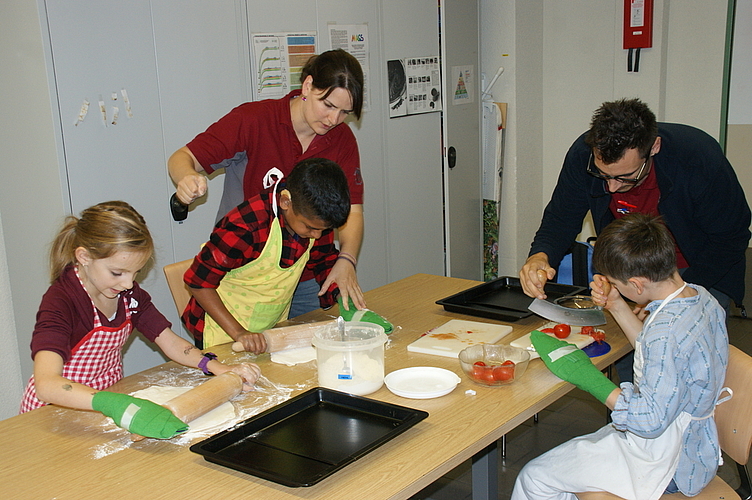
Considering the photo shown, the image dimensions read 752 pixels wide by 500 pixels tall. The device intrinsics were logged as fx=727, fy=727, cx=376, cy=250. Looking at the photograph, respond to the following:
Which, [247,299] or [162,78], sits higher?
[162,78]

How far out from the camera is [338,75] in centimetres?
244

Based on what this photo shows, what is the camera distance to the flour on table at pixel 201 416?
1.75m

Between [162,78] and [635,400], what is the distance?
7.84 ft

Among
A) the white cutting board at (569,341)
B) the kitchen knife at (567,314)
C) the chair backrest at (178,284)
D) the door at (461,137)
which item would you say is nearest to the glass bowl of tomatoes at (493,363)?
the white cutting board at (569,341)

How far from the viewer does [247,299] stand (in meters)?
2.41

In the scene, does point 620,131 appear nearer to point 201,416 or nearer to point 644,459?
point 644,459

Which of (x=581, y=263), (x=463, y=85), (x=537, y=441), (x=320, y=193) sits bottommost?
(x=537, y=441)

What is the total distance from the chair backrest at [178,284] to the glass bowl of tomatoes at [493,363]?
43.1 inches

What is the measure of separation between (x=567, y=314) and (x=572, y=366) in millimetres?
515

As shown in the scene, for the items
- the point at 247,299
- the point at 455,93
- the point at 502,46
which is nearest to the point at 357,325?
the point at 247,299

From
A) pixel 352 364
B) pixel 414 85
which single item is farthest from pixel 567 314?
pixel 414 85

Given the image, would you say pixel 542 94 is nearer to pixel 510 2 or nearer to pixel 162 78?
pixel 510 2

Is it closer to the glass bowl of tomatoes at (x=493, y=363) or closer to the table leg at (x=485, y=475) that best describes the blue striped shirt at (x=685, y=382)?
the glass bowl of tomatoes at (x=493, y=363)

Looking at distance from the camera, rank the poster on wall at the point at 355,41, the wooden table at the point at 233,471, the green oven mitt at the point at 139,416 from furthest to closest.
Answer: the poster on wall at the point at 355,41
the green oven mitt at the point at 139,416
the wooden table at the point at 233,471
